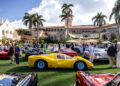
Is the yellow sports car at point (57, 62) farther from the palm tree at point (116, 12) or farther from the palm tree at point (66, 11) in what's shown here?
the palm tree at point (66, 11)

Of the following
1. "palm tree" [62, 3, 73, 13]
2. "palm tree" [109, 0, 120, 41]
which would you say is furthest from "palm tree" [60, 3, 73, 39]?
"palm tree" [109, 0, 120, 41]

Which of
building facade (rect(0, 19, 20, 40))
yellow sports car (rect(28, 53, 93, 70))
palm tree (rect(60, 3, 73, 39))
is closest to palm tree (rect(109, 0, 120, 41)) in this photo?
palm tree (rect(60, 3, 73, 39))

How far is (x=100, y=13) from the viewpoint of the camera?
49281mm

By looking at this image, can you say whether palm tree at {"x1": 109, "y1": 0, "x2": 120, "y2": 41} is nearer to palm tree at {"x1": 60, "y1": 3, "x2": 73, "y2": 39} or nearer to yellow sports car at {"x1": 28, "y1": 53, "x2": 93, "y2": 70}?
palm tree at {"x1": 60, "y1": 3, "x2": 73, "y2": 39}

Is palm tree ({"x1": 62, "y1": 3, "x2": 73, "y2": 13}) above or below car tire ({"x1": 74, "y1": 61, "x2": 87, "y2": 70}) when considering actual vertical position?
above

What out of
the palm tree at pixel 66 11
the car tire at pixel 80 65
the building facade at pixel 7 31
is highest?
the palm tree at pixel 66 11

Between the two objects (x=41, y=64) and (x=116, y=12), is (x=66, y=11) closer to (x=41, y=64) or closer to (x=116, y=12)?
(x=116, y=12)

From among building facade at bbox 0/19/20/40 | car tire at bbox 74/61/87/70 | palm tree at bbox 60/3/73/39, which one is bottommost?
car tire at bbox 74/61/87/70

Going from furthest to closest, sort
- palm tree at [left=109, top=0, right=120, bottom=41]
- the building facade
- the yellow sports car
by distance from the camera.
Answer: the building facade < palm tree at [left=109, top=0, right=120, bottom=41] < the yellow sports car

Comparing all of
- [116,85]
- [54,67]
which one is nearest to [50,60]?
[54,67]

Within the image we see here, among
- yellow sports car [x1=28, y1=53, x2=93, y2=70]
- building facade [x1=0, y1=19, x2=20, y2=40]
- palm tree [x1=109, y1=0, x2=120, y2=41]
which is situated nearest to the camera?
yellow sports car [x1=28, y1=53, x2=93, y2=70]

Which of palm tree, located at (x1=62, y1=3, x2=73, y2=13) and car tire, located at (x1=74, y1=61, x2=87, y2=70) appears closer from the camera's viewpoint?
car tire, located at (x1=74, y1=61, x2=87, y2=70)

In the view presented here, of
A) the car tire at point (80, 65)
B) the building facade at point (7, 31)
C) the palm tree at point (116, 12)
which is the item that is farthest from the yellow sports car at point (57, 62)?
the building facade at point (7, 31)

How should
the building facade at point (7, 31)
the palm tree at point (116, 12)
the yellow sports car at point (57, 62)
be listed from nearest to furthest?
the yellow sports car at point (57, 62), the palm tree at point (116, 12), the building facade at point (7, 31)
